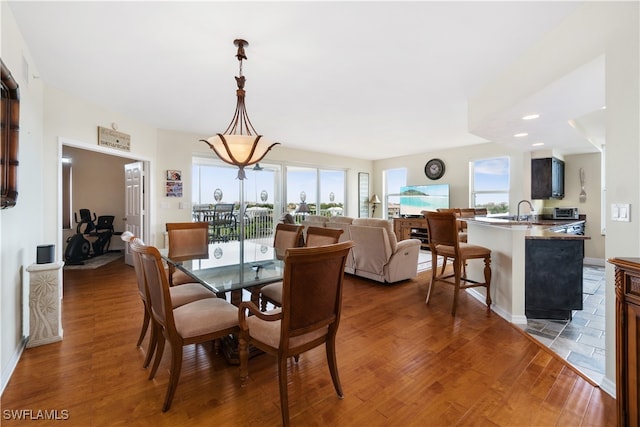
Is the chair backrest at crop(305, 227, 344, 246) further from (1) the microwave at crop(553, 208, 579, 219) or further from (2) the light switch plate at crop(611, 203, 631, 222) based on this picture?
(1) the microwave at crop(553, 208, 579, 219)

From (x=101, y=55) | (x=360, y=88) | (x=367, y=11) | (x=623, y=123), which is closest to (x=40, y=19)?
(x=101, y=55)

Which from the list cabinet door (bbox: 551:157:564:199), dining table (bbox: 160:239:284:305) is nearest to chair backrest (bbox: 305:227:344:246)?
dining table (bbox: 160:239:284:305)

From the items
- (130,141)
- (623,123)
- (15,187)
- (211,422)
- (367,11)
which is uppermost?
(367,11)

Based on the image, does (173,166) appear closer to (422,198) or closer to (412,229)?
(412,229)

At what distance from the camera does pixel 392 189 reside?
8.71 meters

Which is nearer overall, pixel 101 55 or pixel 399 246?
pixel 101 55

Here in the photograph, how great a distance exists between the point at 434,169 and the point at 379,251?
4371 millimetres

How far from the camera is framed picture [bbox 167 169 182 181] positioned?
17.1 ft

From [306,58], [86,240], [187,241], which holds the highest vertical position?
[306,58]

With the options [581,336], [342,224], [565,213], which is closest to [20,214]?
[342,224]

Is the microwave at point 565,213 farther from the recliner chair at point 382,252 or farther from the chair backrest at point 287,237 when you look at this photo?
the chair backrest at point 287,237

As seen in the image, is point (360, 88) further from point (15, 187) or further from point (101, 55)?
point (15, 187)

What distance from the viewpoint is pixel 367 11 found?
6.44 feet

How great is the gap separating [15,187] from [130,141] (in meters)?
2.87
